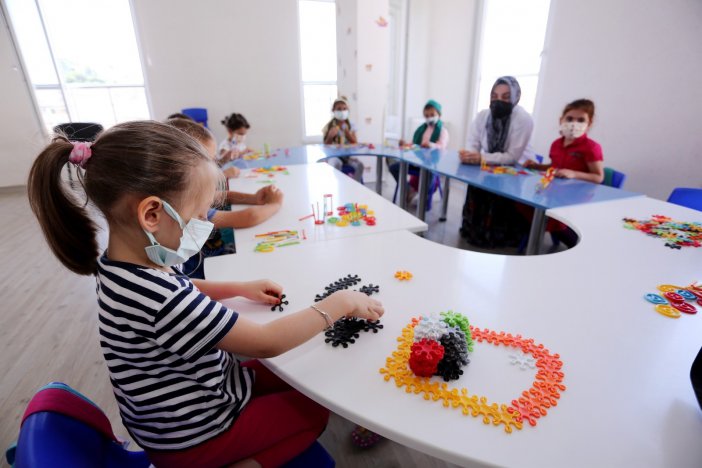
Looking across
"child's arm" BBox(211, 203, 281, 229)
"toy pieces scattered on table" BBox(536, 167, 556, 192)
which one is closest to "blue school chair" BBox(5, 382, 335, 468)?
"child's arm" BBox(211, 203, 281, 229)

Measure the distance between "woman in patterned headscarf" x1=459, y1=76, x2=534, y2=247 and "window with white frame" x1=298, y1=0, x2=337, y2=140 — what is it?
10.8ft

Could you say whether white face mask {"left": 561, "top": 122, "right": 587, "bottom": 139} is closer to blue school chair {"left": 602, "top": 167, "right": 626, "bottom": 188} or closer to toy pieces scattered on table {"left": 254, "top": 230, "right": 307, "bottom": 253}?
blue school chair {"left": 602, "top": 167, "right": 626, "bottom": 188}

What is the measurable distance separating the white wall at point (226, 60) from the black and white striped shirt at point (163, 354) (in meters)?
5.02

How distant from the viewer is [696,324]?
0.93 metres

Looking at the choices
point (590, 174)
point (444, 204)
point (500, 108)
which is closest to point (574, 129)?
point (590, 174)

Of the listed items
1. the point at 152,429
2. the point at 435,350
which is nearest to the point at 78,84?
the point at 152,429

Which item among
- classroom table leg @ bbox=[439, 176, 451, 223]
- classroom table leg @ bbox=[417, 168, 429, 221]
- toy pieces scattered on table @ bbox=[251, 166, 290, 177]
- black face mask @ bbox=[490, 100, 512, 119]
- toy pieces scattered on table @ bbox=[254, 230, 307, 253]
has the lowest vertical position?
classroom table leg @ bbox=[439, 176, 451, 223]

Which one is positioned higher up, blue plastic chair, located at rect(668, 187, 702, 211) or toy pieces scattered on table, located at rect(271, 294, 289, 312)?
toy pieces scattered on table, located at rect(271, 294, 289, 312)

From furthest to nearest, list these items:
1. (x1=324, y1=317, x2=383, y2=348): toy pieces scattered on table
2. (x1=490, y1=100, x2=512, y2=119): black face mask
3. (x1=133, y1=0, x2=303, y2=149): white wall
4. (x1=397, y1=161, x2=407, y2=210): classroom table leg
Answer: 1. (x1=133, y1=0, x2=303, y2=149): white wall
2. (x1=397, y1=161, x2=407, y2=210): classroom table leg
3. (x1=490, y1=100, x2=512, y2=119): black face mask
4. (x1=324, y1=317, x2=383, y2=348): toy pieces scattered on table

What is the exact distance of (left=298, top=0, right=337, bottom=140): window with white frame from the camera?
5352 mm

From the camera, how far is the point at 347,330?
0.87m

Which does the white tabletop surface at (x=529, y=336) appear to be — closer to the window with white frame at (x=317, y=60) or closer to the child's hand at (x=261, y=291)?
the child's hand at (x=261, y=291)

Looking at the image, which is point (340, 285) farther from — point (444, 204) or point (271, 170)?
point (444, 204)

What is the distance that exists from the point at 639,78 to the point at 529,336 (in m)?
3.30
